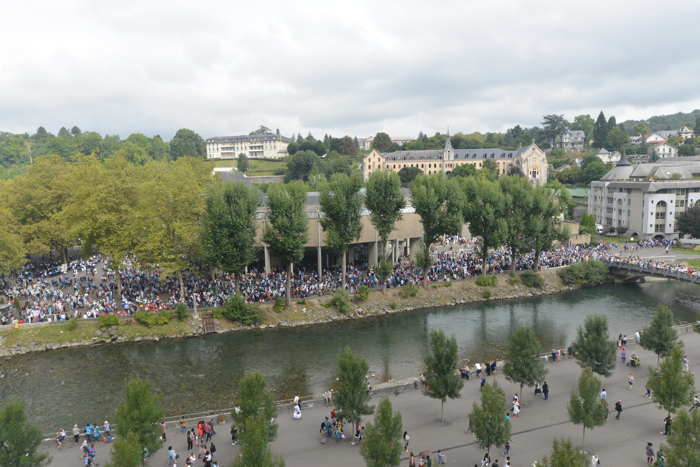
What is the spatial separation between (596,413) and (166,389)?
25647 mm

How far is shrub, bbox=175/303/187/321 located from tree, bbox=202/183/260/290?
469cm

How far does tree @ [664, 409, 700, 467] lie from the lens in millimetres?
16969

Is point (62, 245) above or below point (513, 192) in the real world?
below

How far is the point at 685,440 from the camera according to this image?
690 inches

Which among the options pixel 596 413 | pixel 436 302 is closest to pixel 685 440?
pixel 596 413

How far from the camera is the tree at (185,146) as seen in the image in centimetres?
16800

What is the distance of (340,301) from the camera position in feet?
159

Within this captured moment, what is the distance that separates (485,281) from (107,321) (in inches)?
1504

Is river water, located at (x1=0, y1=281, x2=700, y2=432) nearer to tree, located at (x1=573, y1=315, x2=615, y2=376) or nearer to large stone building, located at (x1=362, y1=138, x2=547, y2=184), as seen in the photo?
tree, located at (x1=573, y1=315, x2=615, y2=376)

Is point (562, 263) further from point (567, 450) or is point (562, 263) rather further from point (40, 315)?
point (40, 315)

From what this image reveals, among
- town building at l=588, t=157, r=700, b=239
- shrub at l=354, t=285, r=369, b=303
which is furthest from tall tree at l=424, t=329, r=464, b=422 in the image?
town building at l=588, t=157, r=700, b=239

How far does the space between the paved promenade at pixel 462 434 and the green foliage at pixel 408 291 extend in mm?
22783

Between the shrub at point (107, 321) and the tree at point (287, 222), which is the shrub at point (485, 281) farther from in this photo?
the shrub at point (107, 321)

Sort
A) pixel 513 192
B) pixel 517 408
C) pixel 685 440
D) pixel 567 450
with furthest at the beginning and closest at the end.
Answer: pixel 513 192 → pixel 517 408 → pixel 685 440 → pixel 567 450
